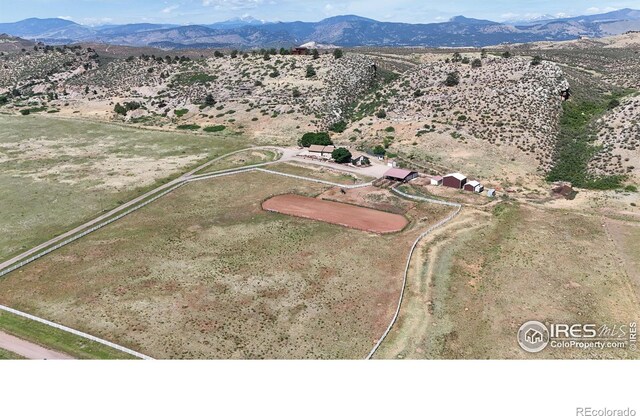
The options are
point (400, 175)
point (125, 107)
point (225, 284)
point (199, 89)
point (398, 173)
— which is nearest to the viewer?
point (225, 284)

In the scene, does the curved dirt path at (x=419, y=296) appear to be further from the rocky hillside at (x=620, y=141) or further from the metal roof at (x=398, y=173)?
the rocky hillside at (x=620, y=141)

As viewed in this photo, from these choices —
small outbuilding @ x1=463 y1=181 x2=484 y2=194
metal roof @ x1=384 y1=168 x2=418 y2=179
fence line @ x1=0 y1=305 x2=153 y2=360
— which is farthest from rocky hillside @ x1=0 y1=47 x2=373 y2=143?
fence line @ x1=0 y1=305 x2=153 y2=360

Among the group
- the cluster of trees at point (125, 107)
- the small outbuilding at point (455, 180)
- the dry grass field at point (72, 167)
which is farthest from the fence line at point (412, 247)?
the cluster of trees at point (125, 107)

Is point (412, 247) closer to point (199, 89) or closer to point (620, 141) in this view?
point (620, 141)

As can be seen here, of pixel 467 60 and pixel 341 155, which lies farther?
pixel 467 60

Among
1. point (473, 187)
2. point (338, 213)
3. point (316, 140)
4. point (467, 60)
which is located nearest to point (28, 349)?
point (338, 213)

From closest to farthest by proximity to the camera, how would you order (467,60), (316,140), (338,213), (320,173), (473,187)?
1. (338,213)
2. (473,187)
3. (320,173)
4. (316,140)
5. (467,60)

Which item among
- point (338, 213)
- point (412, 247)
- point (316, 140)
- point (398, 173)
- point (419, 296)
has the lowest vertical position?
point (419, 296)
